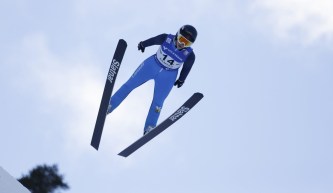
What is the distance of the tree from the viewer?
1888 cm

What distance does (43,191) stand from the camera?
18.6 m

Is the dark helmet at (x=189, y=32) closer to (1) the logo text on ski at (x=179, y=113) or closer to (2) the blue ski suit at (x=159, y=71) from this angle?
(2) the blue ski suit at (x=159, y=71)

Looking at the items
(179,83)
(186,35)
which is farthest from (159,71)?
(186,35)

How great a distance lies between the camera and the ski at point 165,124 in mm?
9156

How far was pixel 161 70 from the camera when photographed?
952 centimetres

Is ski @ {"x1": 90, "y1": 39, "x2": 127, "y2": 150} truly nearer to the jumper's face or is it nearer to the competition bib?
the competition bib

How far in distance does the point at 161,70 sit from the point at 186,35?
848mm

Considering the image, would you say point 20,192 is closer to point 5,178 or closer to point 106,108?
point 5,178

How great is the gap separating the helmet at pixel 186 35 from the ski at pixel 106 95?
1.01 meters

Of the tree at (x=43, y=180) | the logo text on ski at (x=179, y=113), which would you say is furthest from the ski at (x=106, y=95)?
Result: the tree at (x=43, y=180)

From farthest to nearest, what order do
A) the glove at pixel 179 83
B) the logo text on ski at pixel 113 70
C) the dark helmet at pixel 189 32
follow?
the glove at pixel 179 83, the dark helmet at pixel 189 32, the logo text on ski at pixel 113 70

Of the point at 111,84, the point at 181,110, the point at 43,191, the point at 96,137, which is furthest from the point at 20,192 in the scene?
the point at 43,191

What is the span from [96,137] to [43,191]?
10.4 m

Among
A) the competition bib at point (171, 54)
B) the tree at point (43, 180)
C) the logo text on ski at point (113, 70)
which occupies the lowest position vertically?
the logo text on ski at point (113, 70)
